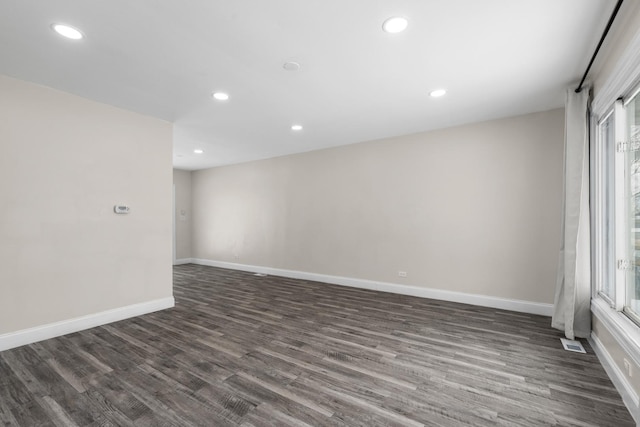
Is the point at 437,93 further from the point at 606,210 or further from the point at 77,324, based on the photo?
the point at 77,324

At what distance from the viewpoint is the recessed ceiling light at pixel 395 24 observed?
208cm

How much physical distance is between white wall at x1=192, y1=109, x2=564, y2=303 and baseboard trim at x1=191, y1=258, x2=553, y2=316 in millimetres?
82

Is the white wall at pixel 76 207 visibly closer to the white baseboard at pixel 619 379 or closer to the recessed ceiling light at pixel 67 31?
the recessed ceiling light at pixel 67 31

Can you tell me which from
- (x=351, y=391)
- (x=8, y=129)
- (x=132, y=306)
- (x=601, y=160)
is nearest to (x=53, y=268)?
(x=132, y=306)

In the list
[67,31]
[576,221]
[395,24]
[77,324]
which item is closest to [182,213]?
[77,324]

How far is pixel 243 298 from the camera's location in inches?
184

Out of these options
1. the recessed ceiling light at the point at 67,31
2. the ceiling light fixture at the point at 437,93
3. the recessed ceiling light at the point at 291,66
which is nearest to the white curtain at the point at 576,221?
the ceiling light fixture at the point at 437,93

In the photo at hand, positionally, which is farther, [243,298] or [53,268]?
[243,298]

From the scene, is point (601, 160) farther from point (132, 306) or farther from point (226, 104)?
point (132, 306)

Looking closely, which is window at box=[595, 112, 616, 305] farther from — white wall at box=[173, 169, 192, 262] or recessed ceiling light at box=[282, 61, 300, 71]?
white wall at box=[173, 169, 192, 262]

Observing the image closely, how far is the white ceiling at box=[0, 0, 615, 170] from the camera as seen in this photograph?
6.55ft

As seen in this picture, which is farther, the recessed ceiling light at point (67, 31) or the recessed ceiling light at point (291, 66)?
the recessed ceiling light at point (291, 66)

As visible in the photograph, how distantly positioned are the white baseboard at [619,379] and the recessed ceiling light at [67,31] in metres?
4.42

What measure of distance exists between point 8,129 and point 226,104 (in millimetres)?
2185
